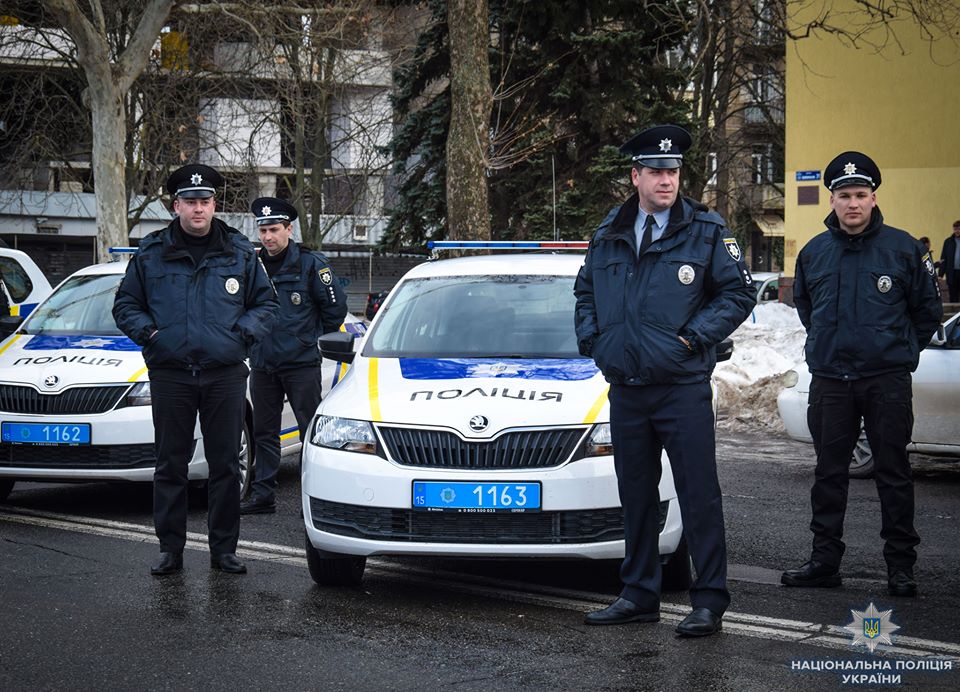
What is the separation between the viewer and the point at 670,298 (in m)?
5.61

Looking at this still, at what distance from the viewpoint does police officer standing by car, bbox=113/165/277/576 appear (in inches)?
271

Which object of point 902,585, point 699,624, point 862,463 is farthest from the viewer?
point 862,463

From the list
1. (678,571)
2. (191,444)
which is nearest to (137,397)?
(191,444)

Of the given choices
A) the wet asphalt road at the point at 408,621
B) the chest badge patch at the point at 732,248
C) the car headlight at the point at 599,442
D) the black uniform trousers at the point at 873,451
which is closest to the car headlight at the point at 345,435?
the wet asphalt road at the point at 408,621

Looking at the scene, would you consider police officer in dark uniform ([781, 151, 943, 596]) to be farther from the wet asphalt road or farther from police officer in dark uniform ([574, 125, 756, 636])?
police officer in dark uniform ([574, 125, 756, 636])

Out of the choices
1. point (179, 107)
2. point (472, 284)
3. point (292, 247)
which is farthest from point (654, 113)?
point (472, 284)

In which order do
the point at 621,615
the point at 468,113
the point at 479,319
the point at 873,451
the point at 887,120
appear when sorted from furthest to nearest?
1. the point at 887,120
2. the point at 468,113
3. the point at 479,319
4. the point at 873,451
5. the point at 621,615

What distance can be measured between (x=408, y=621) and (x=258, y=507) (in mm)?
3265

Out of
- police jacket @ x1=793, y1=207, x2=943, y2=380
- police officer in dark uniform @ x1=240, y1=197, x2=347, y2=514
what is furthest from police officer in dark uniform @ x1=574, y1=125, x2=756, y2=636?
police officer in dark uniform @ x1=240, y1=197, x2=347, y2=514

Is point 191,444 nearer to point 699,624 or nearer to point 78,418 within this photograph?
point 78,418

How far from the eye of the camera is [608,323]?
18.8 feet

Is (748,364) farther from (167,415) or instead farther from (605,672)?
(605,672)

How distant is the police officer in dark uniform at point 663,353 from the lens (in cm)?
559

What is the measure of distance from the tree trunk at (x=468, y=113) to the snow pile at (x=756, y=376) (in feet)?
11.1
